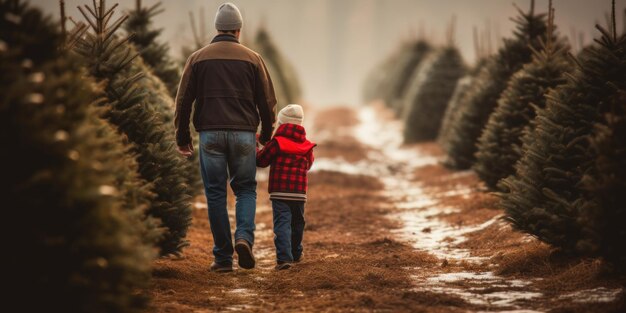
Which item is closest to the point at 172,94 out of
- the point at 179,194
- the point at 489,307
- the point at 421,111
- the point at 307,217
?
the point at 307,217

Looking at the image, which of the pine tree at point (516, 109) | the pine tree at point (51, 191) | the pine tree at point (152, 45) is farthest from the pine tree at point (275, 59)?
the pine tree at point (51, 191)

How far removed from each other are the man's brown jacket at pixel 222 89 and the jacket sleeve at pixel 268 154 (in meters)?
0.35

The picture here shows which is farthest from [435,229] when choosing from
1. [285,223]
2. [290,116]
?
[290,116]

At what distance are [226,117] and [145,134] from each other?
75 cm

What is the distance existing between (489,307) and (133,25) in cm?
801

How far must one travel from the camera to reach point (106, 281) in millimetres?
4117

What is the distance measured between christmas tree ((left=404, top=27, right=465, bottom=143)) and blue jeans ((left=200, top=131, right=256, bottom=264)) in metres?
15.6

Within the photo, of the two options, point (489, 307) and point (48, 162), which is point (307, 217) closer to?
point (489, 307)

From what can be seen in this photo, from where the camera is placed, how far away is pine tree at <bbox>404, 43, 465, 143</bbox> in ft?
71.2

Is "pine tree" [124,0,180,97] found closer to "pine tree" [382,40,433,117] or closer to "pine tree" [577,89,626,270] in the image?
"pine tree" [577,89,626,270]

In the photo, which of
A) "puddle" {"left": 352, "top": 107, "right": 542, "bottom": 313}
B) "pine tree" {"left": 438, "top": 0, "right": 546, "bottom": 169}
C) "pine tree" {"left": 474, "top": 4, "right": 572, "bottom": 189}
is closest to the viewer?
"puddle" {"left": 352, "top": 107, "right": 542, "bottom": 313}

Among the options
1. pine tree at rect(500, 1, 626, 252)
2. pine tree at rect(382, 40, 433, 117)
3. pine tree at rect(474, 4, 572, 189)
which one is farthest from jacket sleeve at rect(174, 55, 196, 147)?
pine tree at rect(382, 40, 433, 117)

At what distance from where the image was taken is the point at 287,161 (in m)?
6.92

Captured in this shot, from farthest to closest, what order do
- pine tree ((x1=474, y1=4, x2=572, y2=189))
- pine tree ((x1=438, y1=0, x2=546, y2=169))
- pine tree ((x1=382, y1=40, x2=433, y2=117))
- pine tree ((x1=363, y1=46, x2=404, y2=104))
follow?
pine tree ((x1=363, y1=46, x2=404, y2=104)) < pine tree ((x1=382, y1=40, x2=433, y2=117)) < pine tree ((x1=438, y1=0, x2=546, y2=169)) < pine tree ((x1=474, y1=4, x2=572, y2=189))
